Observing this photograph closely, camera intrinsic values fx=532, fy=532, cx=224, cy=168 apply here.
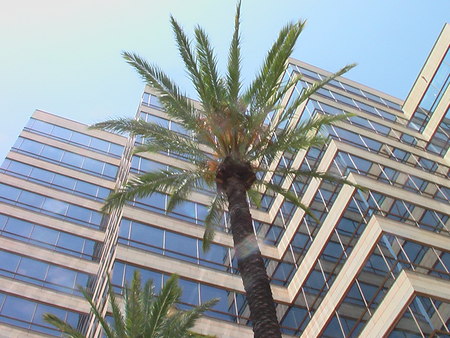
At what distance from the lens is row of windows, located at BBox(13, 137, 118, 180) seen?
4009cm

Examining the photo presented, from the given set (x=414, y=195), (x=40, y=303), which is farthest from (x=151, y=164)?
(x=414, y=195)

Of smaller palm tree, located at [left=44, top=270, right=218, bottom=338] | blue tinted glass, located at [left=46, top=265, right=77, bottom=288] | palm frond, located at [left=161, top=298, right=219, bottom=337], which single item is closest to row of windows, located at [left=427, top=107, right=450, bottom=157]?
smaller palm tree, located at [left=44, top=270, right=218, bottom=338]

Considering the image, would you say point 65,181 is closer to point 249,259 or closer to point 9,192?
point 9,192

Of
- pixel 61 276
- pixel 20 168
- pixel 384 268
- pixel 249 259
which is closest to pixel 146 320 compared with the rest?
pixel 249 259

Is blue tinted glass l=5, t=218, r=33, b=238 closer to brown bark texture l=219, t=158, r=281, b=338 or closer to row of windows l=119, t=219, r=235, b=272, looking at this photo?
row of windows l=119, t=219, r=235, b=272

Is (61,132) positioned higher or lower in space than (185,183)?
higher

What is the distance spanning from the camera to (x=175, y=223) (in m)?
29.4

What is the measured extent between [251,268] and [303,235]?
16003 millimetres

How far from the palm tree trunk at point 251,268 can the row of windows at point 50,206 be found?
75.9 ft

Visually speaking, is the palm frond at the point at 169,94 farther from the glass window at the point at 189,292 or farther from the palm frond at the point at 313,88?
the glass window at the point at 189,292

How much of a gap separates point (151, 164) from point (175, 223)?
6601 millimetres

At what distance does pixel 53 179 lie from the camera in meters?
38.2

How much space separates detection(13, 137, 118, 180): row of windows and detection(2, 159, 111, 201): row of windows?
1.72 metres

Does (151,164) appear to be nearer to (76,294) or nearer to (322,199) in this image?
(76,294)
